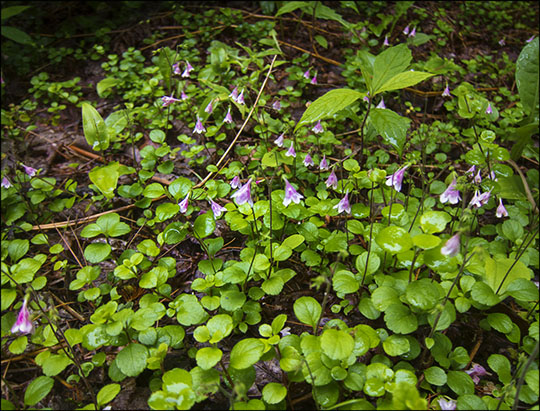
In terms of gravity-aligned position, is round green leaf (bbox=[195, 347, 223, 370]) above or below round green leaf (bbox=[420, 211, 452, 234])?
below

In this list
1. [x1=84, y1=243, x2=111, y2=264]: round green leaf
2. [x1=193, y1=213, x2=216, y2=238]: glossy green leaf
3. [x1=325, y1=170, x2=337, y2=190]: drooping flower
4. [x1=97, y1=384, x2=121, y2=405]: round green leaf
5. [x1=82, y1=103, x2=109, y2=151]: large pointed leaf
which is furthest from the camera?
[x1=82, y1=103, x2=109, y2=151]: large pointed leaf

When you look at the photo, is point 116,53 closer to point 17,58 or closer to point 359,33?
point 17,58

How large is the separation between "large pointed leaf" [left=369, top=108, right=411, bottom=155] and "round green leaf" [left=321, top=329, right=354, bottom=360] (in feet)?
4.15

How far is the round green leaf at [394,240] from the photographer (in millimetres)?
1758

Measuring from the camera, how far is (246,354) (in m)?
1.59

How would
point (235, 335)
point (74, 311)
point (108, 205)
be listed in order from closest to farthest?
1. point (235, 335)
2. point (74, 311)
3. point (108, 205)

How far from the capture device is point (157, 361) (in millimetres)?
1688

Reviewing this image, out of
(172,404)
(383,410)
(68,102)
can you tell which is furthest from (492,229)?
(68,102)

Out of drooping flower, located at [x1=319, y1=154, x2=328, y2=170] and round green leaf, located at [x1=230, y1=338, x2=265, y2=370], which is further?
drooping flower, located at [x1=319, y1=154, x2=328, y2=170]

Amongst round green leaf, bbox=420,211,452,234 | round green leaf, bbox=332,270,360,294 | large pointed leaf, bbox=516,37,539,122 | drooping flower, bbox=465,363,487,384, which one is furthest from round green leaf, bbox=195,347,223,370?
large pointed leaf, bbox=516,37,539,122

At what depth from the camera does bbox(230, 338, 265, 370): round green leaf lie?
156 centimetres

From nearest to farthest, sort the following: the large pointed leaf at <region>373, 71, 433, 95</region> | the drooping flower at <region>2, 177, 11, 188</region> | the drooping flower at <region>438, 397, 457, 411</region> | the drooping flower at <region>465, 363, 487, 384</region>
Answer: the drooping flower at <region>438, 397, 457, 411</region> → the drooping flower at <region>465, 363, 487, 384</region> → the large pointed leaf at <region>373, 71, 433, 95</region> → the drooping flower at <region>2, 177, 11, 188</region>

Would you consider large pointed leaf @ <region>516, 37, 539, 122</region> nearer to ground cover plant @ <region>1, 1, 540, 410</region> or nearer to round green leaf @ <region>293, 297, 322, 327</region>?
ground cover plant @ <region>1, 1, 540, 410</region>

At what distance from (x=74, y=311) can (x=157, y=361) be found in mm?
742
